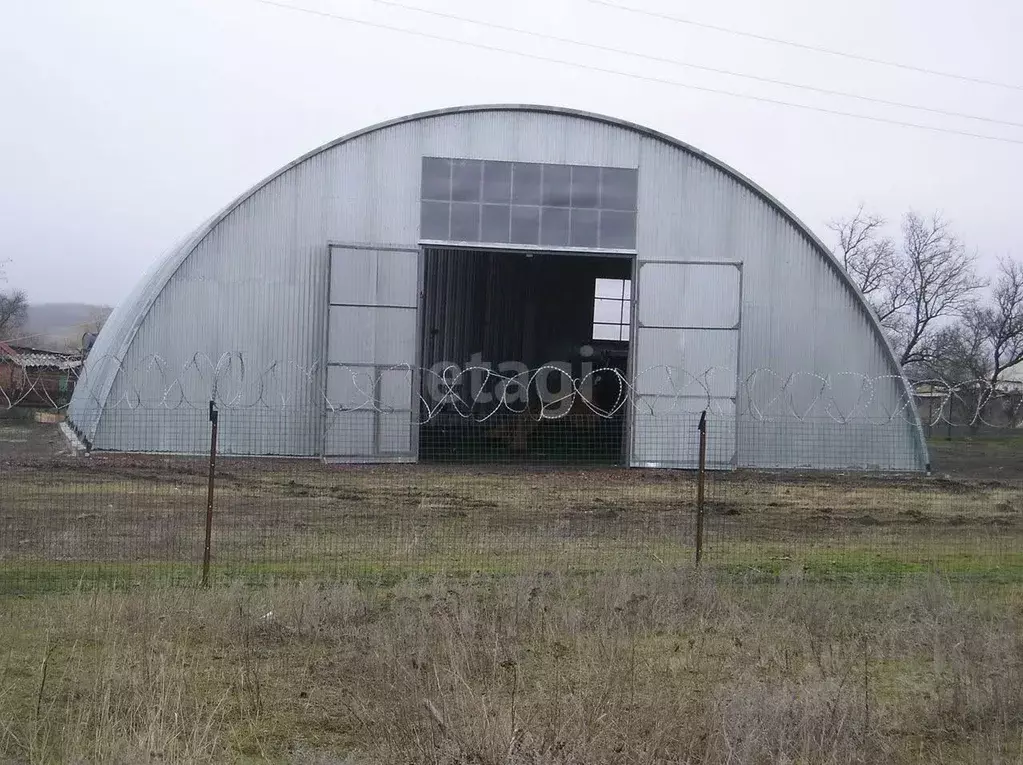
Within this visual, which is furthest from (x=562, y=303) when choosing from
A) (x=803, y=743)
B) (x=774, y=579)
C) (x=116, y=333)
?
(x=803, y=743)

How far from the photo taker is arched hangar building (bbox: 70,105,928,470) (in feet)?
76.0

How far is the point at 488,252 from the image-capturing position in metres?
24.4

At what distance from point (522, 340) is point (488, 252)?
513 inches

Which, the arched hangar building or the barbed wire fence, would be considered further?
the arched hangar building

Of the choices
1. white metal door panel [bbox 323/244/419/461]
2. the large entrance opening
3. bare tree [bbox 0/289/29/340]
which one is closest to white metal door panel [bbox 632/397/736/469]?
the large entrance opening

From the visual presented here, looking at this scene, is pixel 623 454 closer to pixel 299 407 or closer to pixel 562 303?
pixel 299 407

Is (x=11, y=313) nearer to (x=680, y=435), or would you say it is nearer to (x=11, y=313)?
(x=11, y=313)

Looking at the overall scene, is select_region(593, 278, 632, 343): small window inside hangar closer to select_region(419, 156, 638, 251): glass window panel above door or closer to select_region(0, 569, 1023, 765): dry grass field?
select_region(419, 156, 638, 251): glass window panel above door

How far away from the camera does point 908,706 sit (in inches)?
261

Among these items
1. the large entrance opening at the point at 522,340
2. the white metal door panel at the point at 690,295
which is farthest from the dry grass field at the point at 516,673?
the large entrance opening at the point at 522,340

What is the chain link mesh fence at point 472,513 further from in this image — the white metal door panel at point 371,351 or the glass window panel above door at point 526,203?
the glass window panel above door at point 526,203

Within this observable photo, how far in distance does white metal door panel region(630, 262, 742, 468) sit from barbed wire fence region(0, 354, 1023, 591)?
2.8 inches

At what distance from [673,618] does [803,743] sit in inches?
116

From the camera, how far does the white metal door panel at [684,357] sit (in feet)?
79.1
